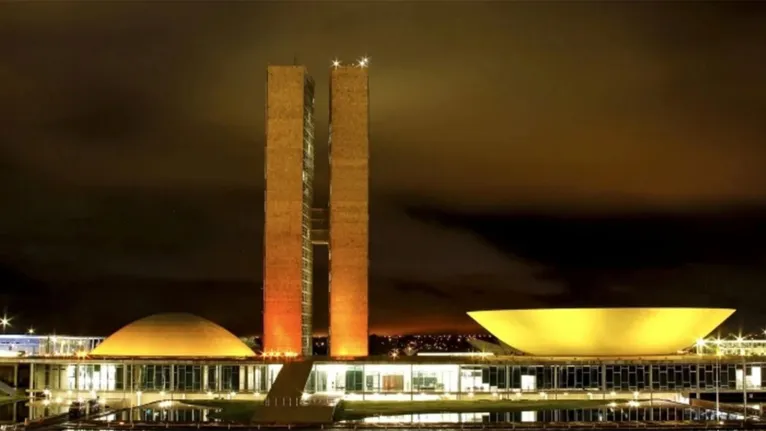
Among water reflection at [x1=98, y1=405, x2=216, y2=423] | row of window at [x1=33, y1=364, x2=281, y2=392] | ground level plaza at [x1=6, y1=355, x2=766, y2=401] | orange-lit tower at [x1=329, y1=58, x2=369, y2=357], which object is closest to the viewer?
water reflection at [x1=98, y1=405, x2=216, y2=423]

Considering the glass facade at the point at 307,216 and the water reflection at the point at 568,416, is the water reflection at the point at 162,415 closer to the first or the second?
the water reflection at the point at 568,416

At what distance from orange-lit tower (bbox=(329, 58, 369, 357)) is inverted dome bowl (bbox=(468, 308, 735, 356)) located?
13.1 m

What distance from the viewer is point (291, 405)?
45.4m

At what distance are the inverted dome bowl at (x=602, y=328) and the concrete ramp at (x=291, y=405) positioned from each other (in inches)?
407

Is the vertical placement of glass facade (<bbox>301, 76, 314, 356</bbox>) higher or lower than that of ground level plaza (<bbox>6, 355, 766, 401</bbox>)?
higher

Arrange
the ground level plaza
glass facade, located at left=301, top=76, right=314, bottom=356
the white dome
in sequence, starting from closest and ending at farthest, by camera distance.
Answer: the ground level plaza
the white dome
glass facade, located at left=301, top=76, right=314, bottom=356

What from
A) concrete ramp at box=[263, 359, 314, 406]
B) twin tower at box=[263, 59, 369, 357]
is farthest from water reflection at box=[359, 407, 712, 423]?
twin tower at box=[263, 59, 369, 357]

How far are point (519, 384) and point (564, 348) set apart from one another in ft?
10.2

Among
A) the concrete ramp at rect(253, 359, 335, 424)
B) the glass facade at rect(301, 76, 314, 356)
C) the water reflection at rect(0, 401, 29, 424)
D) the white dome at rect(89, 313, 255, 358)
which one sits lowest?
the water reflection at rect(0, 401, 29, 424)

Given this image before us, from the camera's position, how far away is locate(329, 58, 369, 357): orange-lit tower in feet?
230

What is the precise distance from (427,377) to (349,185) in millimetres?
16222

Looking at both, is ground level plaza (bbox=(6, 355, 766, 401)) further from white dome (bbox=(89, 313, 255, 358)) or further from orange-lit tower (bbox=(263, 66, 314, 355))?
orange-lit tower (bbox=(263, 66, 314, 355))

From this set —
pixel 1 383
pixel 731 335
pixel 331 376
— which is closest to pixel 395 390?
pixel 331 376

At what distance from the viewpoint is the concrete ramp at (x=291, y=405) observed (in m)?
42.4
